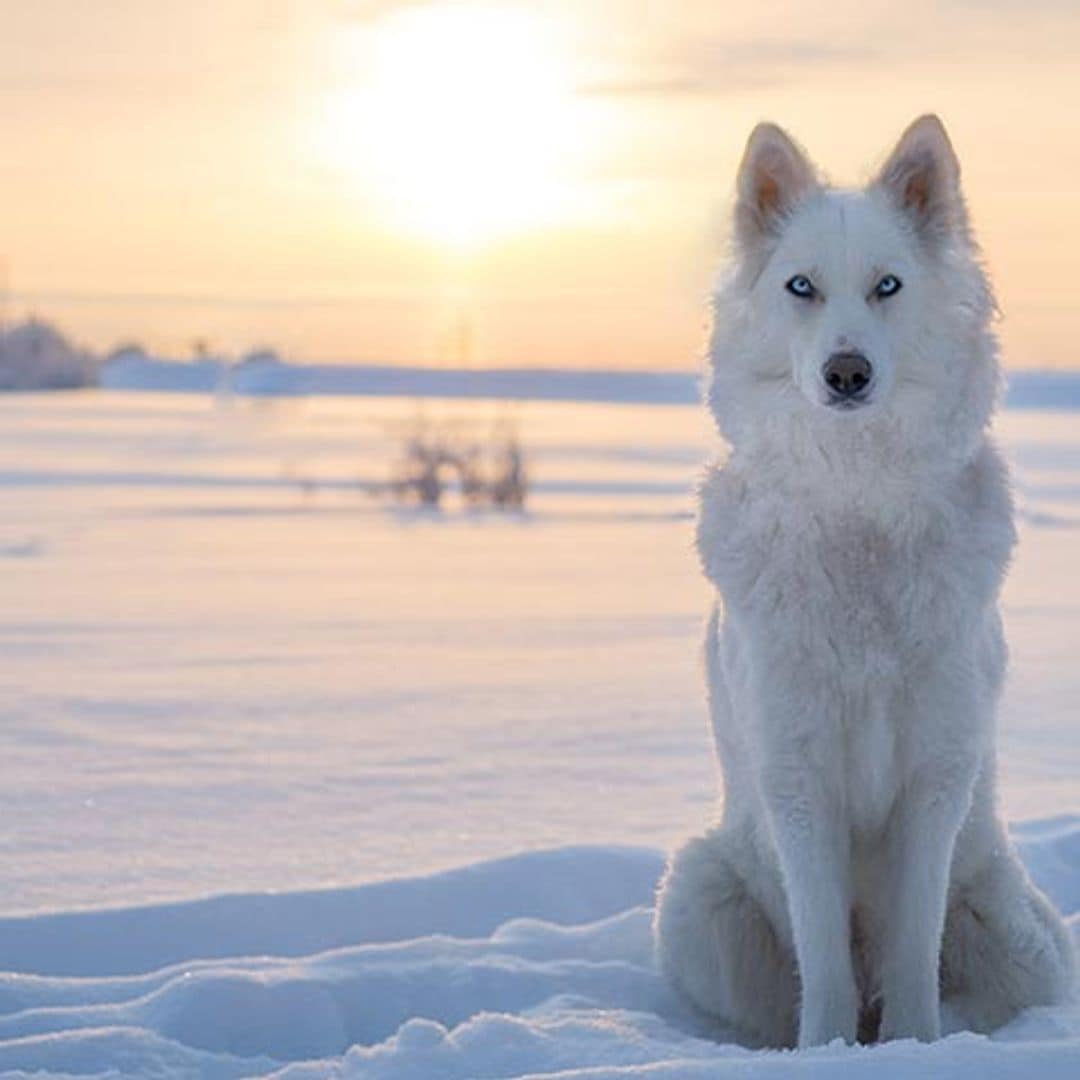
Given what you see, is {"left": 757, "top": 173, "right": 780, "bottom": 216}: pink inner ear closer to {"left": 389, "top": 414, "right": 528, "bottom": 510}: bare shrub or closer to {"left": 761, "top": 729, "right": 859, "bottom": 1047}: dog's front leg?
{"left": 761, "top": 729, "right": 859, "bottom": 1047}: dog's front leg

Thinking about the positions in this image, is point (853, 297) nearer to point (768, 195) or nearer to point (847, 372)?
point (847, 372)

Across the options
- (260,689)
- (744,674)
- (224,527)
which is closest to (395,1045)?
(744,674)

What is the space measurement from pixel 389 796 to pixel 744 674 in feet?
6.79

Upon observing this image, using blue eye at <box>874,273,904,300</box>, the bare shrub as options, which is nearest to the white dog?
blue eye at <box>874,273,904,300</box>

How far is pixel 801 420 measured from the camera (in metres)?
3.84

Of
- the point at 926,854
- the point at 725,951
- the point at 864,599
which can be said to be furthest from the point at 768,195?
the point at 725,951

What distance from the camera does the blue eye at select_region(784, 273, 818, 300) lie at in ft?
12.5

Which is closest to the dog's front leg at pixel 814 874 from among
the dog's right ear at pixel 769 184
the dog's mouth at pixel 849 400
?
the dog's mouth at pixel 849 400

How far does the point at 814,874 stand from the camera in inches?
148

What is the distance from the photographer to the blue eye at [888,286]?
3805 mm

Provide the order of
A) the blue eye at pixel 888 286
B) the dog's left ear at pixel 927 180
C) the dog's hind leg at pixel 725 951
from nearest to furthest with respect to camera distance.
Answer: the blue eye at pixel 888 286, the dog's left ear at pixel 927 180, the dog's hind leg at pixel 725 951

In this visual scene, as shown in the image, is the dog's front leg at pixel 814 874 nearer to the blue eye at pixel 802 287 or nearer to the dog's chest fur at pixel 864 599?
the dog's chest fur at pixel 864 599

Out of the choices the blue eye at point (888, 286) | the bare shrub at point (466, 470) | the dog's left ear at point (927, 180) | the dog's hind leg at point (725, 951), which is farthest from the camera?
the bare shrub at point (466, 470)

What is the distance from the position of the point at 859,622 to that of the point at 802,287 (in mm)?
704
